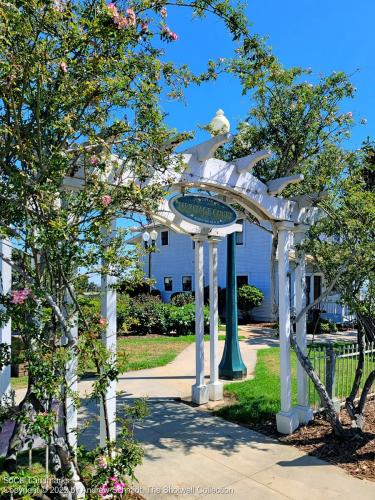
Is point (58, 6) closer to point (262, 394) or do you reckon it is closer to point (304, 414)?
point (304, 414)

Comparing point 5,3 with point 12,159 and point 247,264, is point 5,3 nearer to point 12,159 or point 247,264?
point 12,159

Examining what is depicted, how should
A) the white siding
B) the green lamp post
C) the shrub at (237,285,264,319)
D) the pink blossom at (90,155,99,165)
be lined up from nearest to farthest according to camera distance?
the pink blossom at (90,155,99,165) → the green lamp post → the shrub at (237,285,264,319) → the white siding

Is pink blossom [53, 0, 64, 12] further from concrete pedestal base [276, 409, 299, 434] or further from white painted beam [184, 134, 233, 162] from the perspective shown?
concrete pedestal base [276, 409, 299, 434]

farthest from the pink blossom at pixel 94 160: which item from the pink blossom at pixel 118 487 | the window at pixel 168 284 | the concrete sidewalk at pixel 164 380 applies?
the window at pixel 168 284

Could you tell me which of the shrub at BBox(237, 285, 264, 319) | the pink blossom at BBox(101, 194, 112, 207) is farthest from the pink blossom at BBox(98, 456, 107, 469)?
the shrub at BBox(237, 285, 264, 319)

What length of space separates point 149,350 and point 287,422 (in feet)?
23.4

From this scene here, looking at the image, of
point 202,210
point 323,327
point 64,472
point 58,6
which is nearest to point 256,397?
→ point 202,210

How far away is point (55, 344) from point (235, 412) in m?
4.21

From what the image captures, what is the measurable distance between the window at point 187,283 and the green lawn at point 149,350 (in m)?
9.01

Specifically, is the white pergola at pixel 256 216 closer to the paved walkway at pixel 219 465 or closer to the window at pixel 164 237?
the paved walkway at pixel 219 465

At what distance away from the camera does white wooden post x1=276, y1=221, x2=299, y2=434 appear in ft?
17.6

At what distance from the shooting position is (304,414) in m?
5.59

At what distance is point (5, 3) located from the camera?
2209 mm

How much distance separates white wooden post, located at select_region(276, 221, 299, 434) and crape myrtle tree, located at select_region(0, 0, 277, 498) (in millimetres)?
3284
